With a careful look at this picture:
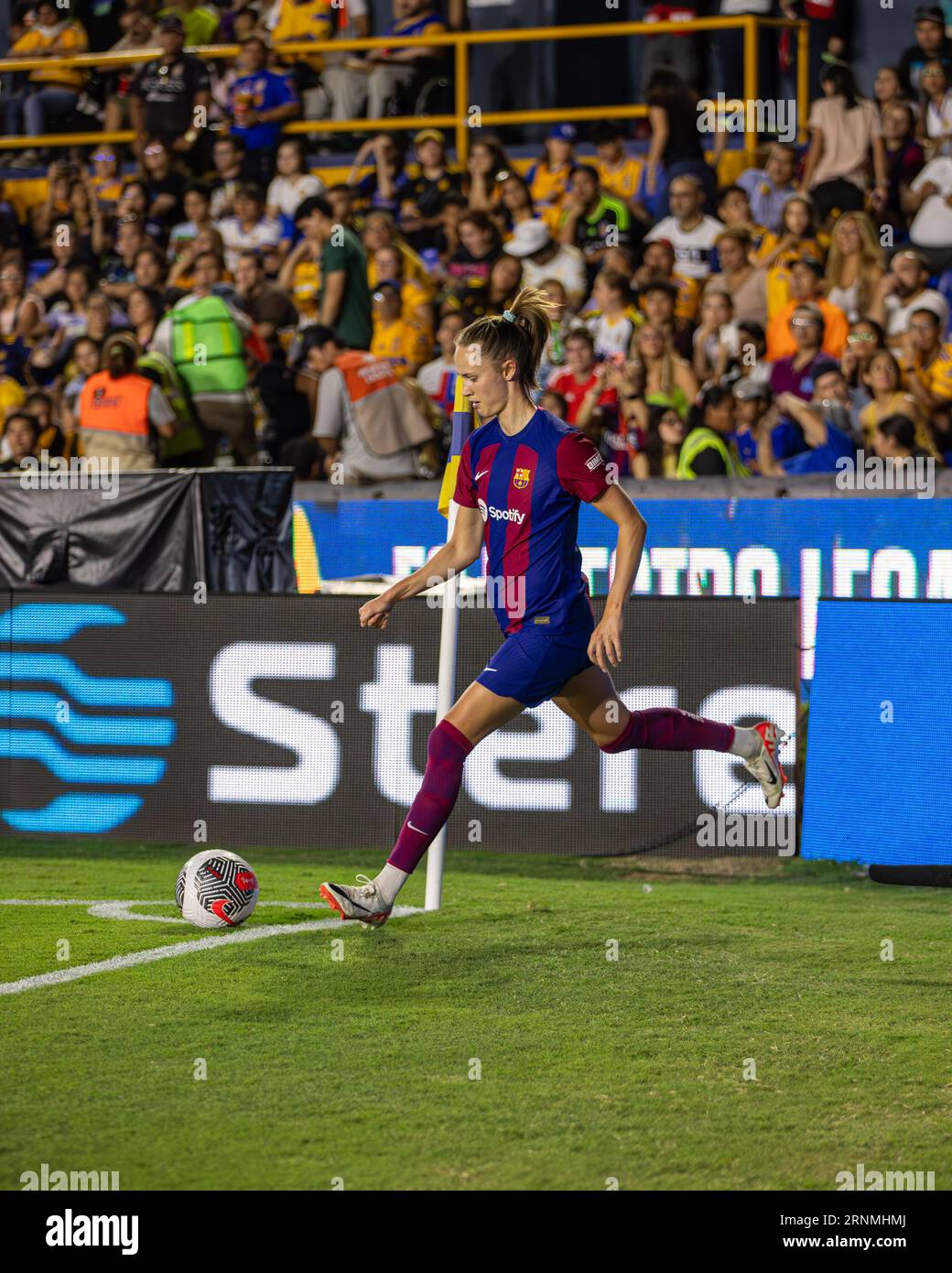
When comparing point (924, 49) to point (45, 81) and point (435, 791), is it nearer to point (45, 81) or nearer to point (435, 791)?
point (45, 81)

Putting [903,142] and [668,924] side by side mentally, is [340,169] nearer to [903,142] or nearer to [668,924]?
[903,142]

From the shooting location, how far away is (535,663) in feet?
22.5

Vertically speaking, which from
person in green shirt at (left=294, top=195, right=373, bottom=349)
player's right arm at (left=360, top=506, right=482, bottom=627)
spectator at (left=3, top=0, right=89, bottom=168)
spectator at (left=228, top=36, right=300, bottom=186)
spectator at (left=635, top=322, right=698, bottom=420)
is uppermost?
spectator at (left=3, top=0, right=89, bottom=168)

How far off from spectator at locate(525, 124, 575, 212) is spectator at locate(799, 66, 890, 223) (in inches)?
85.1

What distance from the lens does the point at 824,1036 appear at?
18.9ft

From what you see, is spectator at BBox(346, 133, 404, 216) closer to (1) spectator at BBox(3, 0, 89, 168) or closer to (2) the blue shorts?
(1) spectator at BBox(3, 0, 89, 168)

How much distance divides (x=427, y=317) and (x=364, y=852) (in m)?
6.62

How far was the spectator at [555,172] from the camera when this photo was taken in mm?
16484

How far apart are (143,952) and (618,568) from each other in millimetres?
2199

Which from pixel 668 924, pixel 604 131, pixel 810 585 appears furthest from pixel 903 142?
pixel 668 924

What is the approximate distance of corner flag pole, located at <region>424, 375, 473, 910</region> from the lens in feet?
25.1

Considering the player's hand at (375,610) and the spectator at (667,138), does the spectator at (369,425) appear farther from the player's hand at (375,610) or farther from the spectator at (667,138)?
the player's hand at (375,610)

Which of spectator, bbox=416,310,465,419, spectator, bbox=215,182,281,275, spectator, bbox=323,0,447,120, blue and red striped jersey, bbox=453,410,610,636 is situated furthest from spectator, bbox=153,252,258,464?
blue and red striped jersey, bbox=453,410,610,636

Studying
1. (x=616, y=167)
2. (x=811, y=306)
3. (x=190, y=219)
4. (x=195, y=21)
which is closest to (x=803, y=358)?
(x=811, y=306)
